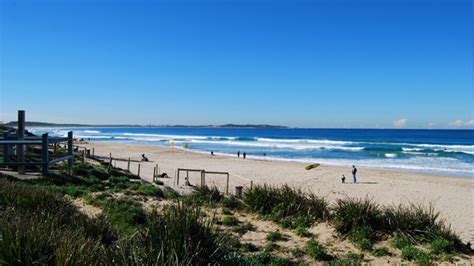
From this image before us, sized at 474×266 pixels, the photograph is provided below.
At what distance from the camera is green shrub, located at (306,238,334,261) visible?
7.43 metres

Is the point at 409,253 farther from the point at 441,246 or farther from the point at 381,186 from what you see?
the point at 381,186

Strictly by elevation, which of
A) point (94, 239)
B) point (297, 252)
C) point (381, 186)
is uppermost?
point (94, 239)

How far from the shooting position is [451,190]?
24.9 meters

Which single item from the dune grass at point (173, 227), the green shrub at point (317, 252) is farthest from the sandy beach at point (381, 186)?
the green shrub at point (317, 252)

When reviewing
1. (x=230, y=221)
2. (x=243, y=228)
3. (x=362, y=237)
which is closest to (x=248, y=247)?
(x=243, y=228)

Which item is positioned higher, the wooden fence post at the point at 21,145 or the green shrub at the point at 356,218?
the wooden fence post at the point at 21,145

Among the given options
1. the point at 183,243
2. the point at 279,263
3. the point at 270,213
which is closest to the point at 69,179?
the point at 270,213

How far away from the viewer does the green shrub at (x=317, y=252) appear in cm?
743

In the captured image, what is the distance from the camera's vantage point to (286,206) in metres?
10.1

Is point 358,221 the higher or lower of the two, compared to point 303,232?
higher

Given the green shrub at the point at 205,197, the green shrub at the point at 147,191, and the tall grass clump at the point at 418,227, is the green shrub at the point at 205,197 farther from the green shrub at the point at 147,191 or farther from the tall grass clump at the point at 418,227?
the tall grass clump at the point at 418,227

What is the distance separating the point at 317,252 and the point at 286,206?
8.61ft

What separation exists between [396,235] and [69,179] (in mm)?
9143

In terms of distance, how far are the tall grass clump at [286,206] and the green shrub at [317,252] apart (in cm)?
130
